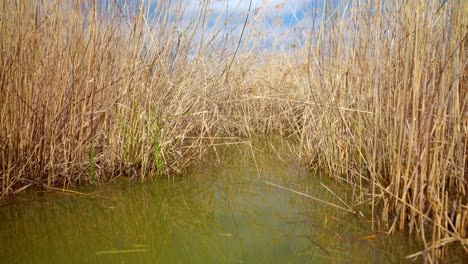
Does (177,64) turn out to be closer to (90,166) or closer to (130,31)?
(130,31)

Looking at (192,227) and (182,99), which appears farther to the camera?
(182,99)

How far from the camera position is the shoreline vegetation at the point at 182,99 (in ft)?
3.39

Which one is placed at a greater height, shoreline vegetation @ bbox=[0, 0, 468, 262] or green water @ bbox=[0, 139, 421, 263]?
shoreline vegetation @ bbox=[0, 0, 468, 262]

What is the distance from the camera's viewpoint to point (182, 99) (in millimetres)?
1953

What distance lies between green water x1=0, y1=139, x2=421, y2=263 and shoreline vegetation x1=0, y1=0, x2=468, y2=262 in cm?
12

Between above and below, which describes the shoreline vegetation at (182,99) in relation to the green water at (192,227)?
above

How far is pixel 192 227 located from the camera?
1.19 m

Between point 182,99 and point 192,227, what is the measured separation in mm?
942

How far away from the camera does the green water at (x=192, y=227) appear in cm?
97

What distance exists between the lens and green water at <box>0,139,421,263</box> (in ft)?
3.17

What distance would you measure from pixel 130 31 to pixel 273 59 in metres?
2.47

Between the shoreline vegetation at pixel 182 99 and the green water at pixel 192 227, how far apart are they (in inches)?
4.6

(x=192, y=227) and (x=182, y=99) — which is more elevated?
(x=182, y=99)

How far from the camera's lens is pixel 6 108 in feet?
4.59
